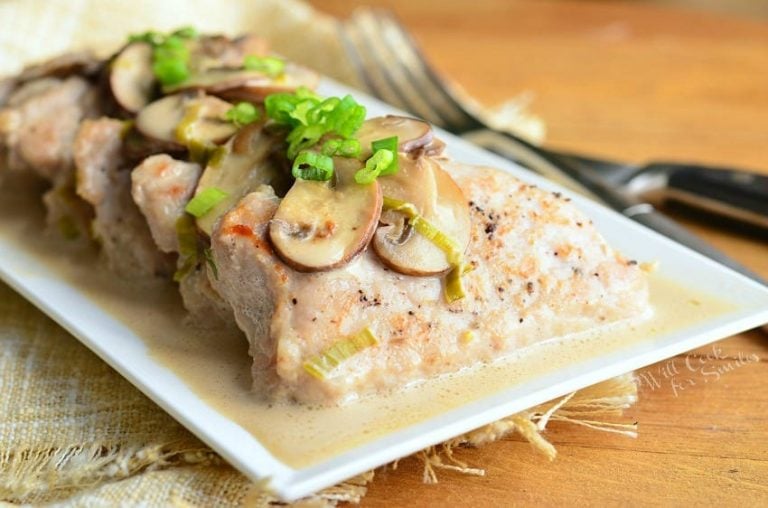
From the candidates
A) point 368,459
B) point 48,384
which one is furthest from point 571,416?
point 48,384

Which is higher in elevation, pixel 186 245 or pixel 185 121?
pixel 185 121

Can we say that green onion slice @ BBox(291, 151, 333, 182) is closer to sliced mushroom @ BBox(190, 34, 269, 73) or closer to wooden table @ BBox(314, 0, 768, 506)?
wooden table @ BBox(314, 0, 768, 506)

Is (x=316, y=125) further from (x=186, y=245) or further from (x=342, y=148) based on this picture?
(x=186, y=245)

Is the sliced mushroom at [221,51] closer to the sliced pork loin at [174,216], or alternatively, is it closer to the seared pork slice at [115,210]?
the seared pork slice at [115,210]

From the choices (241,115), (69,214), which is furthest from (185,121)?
(69,214)

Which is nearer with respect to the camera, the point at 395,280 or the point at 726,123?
the point at 395,280

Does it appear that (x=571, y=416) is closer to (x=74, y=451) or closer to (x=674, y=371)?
(x=674, y=371)

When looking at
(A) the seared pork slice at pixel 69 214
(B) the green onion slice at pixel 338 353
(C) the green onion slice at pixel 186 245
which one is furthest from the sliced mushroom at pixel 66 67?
(B) the green onion slice at pixel 338 353
